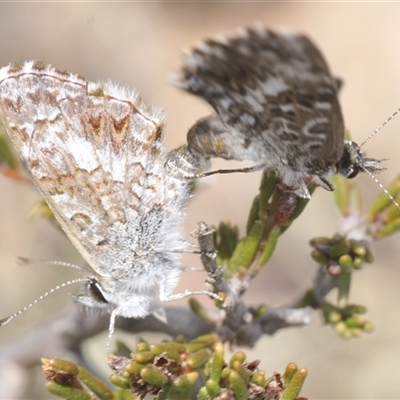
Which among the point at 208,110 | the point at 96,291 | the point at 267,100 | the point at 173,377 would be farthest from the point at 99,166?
the point at 208,110

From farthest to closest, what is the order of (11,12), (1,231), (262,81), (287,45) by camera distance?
(11,12) < (1,231) < (262,81) < (287,45)

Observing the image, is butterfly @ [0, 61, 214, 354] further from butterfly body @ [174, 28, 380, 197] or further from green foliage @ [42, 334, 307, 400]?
green foliage @ [42, 334, 307, 400]

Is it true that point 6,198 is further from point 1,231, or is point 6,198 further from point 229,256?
point 229,256

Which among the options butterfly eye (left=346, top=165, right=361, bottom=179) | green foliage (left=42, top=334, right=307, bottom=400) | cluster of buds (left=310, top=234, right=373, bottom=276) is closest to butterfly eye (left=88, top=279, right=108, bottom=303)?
green foliage (left=42, top=334, right=307, bottom=400)

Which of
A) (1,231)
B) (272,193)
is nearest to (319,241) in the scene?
(272,193)

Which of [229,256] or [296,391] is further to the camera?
[229,256]

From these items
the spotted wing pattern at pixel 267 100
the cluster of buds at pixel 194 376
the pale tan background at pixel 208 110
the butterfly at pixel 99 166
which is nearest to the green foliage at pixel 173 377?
the cluster of buds at pixel 194 376
